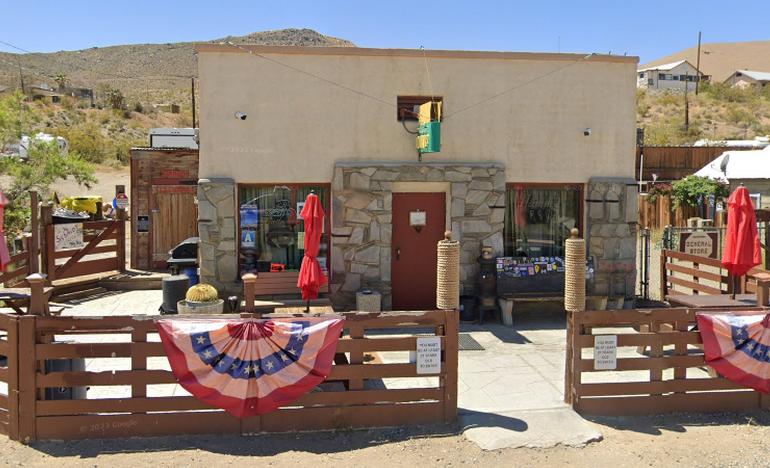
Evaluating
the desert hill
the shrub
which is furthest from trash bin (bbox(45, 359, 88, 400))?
the desert hill

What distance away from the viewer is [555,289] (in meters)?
11.2

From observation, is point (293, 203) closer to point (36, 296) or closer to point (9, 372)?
point (36, 296)

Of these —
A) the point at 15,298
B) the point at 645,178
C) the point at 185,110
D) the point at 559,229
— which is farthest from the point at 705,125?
the point at 15,298

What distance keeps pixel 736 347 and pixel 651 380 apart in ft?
2.83

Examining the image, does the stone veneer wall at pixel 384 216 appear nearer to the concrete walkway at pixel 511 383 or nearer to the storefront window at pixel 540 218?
the storefront window at pixel 540 218

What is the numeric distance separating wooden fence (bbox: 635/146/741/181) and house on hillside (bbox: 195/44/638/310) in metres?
19.4

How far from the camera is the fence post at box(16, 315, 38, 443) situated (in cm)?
580

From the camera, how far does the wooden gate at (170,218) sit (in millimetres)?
15617

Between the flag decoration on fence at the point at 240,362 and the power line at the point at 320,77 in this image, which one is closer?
the flag decoration on fence at the point at 240,362

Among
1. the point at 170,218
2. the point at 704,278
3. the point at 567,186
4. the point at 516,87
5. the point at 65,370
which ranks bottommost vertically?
the point at 65,370

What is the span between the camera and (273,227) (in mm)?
11242

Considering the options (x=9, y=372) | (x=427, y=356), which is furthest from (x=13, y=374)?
(x=427, y=356)

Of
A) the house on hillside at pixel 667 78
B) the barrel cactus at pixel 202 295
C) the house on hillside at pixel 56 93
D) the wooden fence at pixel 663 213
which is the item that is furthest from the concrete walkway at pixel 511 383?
the house on hillside at pixel 667 78

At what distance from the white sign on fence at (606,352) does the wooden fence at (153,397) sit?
54.7 inches
